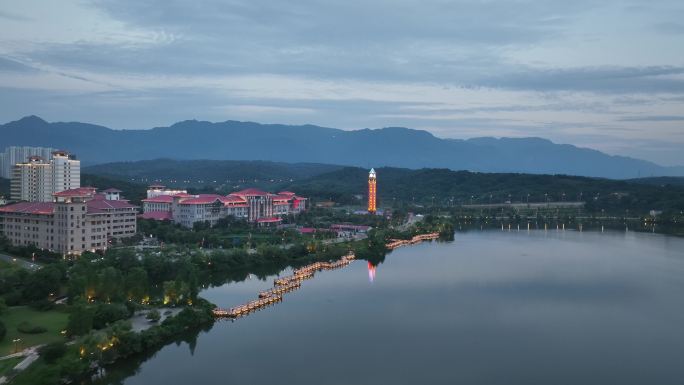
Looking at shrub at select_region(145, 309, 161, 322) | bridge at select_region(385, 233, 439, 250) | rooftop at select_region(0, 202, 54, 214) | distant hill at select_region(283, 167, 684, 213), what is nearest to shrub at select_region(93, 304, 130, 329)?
shrub at select_region(145, 309, 161, 322)

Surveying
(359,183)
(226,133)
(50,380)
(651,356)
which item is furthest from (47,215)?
(226,133)

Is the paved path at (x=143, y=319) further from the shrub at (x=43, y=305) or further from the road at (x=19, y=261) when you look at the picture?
the road at (x=19, y=261)

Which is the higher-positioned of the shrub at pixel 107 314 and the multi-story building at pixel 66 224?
the multi-story building at pixel 66 224

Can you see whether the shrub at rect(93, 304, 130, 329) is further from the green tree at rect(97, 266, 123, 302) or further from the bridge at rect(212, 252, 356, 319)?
the bridge at rect(212, 252, 356, 319)

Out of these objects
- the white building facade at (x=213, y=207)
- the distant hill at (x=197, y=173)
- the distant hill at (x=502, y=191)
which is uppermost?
the distant hill at (x=197, y=173)

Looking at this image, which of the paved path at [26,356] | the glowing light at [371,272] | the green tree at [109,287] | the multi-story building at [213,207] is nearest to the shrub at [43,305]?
the green tree at [109,287]

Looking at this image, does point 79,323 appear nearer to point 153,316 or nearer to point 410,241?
point 153,316

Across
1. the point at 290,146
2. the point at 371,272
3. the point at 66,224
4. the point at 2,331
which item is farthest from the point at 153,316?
the point at 290,146

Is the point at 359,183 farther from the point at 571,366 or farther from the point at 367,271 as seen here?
the point at 571,366
